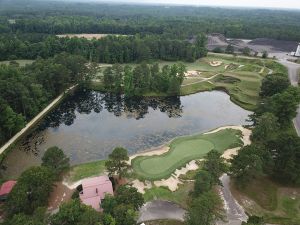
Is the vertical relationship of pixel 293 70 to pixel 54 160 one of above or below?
below

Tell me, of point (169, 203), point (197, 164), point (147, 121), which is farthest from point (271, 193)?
point (147, 121)

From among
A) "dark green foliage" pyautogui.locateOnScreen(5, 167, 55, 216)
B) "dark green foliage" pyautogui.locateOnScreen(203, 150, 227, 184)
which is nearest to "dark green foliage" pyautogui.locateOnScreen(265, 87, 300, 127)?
"dark green foliage" pyautogui.locateOnScreen(203, 150, 227, 184)

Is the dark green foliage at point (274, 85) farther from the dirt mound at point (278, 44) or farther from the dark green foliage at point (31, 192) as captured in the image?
the dirt mound at point (278, 44)

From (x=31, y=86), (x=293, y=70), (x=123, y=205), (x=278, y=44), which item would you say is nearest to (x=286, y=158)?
(x=123, y=205)

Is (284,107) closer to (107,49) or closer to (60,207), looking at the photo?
(60,207)

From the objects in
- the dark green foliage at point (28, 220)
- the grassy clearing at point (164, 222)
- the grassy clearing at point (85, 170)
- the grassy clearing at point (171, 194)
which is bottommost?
the grassy clearing at point (85, 170)

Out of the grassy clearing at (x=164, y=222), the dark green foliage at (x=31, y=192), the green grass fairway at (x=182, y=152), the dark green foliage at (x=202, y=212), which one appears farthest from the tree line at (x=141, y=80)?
the dark green foliage at (x=202, y=212)

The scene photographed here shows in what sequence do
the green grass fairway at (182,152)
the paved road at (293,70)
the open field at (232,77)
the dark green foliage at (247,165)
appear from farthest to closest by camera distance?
the paved road at (293,70), the open field at (232,77), the green grass fairway at (182,152), the dark green foliage at (247,165)
